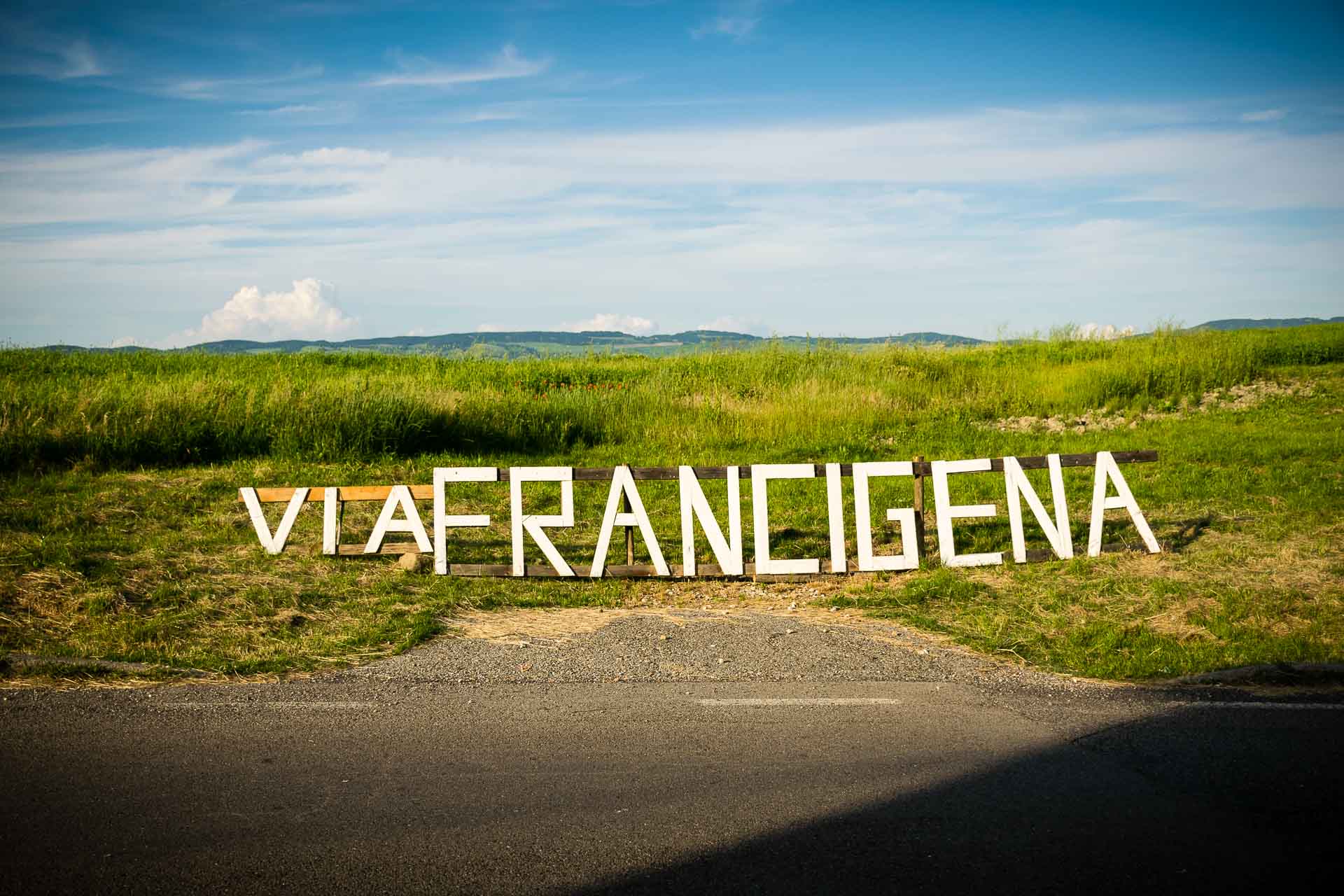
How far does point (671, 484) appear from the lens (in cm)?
1433

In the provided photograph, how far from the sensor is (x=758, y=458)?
16.6 metres

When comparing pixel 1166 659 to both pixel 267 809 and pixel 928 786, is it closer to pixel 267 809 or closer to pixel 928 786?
pixel 928 786

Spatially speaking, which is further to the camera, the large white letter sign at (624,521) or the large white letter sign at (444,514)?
the large white letter sign at (444,514)

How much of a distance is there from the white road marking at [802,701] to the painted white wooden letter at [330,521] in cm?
582

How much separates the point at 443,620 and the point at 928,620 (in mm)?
4388

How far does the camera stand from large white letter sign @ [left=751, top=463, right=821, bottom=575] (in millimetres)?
9656

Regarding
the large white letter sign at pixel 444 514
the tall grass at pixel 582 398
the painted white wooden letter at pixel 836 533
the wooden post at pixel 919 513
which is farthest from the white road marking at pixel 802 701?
the tall grass at pixel 582 398

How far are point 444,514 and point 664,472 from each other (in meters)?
2.52

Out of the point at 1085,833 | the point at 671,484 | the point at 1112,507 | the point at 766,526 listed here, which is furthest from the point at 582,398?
the point at 1085,833

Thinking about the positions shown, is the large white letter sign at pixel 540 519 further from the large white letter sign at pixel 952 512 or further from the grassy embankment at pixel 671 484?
the large white letter sign at pixel 952 512

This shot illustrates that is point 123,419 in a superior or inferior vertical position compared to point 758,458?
superior

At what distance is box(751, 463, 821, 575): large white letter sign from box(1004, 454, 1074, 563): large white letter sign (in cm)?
222

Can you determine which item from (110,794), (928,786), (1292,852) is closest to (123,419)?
(110,794)

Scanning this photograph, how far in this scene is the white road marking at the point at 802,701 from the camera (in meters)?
5.97
